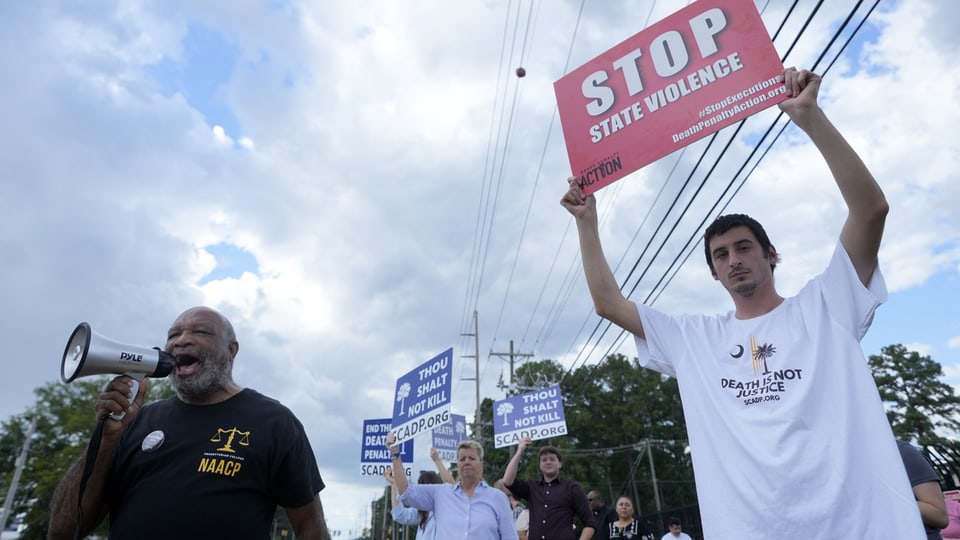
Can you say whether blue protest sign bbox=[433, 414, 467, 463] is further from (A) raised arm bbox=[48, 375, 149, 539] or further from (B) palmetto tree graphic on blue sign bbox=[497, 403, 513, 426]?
(A) raised arm bbox=[48, 375, 149, 539]

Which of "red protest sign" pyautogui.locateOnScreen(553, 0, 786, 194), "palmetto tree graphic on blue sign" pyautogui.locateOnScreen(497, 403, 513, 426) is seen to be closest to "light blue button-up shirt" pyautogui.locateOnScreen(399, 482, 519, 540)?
"red protest sign" pyautogui.locateOnScreen(553, 0, 786, 194)

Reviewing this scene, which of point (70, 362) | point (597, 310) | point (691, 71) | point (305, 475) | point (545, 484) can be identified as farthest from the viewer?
point (545, 484)

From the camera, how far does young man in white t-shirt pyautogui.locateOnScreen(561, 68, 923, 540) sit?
65.8 inches

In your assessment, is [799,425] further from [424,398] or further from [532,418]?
[532,418]

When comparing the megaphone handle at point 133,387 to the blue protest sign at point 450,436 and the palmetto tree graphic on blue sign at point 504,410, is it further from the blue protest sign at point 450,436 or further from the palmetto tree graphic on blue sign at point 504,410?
the blue protest sign at point 450,436

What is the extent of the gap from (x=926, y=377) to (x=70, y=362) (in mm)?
47135

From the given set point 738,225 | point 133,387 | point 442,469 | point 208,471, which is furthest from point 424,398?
point 738,225

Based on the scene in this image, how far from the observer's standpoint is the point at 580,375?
51.6 m

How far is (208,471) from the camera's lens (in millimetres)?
2510

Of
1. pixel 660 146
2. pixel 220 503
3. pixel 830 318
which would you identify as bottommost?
pixel 220 503

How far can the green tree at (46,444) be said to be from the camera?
123 feet

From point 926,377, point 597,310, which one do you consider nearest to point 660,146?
point 597,310

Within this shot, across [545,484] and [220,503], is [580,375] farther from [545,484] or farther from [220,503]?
[220,503]

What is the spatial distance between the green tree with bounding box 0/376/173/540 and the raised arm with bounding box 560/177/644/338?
41.7 metres
